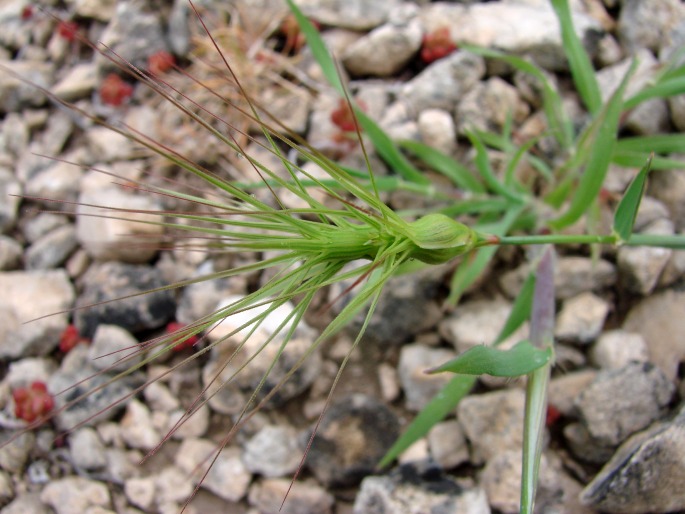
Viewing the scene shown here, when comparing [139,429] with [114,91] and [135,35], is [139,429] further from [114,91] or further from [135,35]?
[135,35]

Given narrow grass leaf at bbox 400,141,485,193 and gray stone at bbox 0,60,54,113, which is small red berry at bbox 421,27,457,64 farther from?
gray stone at bbox 0,60,54,113

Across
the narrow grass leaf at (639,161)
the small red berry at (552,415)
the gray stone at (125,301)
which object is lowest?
the small red berry at (552,415)

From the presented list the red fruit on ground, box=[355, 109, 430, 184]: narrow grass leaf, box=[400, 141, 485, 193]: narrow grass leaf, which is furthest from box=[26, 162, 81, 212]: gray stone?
box=[400, 141, 485, 193]: narrow grass leaf

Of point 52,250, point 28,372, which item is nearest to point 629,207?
point 28,372

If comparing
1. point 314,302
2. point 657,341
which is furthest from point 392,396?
point 657,341

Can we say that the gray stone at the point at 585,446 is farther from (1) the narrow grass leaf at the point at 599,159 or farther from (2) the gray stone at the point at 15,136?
(2) the gray stone at the point at 15,136

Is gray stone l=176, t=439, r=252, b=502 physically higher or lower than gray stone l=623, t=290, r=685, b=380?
lower

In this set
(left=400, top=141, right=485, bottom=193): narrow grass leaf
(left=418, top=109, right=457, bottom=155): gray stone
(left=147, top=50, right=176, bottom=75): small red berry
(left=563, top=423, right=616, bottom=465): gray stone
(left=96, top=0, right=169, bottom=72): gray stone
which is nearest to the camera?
(left=563, top=423, right=616, bottom=465): gray stone

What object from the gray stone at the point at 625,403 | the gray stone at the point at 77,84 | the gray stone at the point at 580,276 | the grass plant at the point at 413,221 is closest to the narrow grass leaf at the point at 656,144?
the grass plant at the point at 413,221
